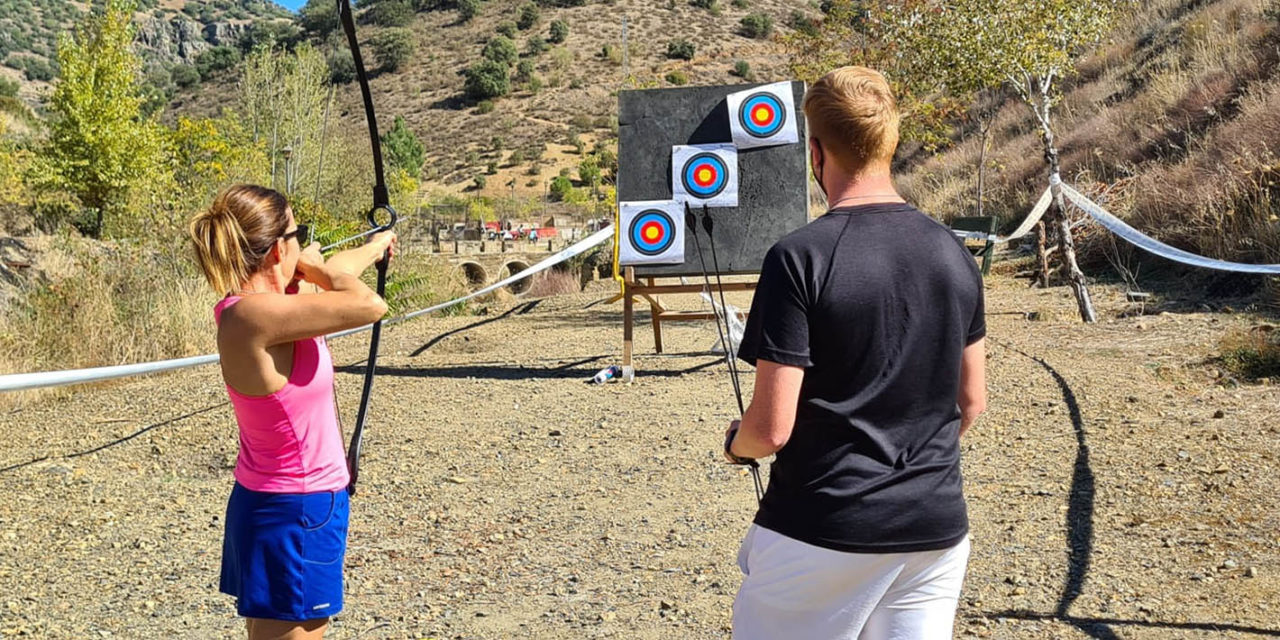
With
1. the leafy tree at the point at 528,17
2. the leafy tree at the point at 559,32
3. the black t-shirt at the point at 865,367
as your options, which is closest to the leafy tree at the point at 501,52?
the leafy tree at the point at 559,32

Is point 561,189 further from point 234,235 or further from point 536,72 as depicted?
point 234,235

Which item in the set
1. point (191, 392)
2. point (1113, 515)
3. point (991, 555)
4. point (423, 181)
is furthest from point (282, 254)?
point (423, 181)

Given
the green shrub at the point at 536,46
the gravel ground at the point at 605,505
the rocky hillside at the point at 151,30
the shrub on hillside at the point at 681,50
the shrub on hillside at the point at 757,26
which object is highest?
the rocky hillside at the point at 151,30

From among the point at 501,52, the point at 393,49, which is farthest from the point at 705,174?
the point at 393,49

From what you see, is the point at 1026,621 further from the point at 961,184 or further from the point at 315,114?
the point at 315,114

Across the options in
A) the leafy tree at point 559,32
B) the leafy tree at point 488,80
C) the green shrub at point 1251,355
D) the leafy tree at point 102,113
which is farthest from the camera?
the leafy tree at point 559,32

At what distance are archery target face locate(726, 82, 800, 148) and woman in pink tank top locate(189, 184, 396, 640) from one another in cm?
584

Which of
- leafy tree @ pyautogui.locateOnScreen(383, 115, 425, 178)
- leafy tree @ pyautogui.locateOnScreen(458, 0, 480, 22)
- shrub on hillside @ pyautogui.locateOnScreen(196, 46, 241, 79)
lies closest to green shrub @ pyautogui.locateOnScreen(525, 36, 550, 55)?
leafy tree @ pyautogui.locateOnScreen(458, 0, 480, 22)

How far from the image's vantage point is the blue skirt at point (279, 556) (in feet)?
7.43

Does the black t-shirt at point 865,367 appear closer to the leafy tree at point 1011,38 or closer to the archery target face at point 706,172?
the archery target face at point 706,172

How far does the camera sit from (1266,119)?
38.1ft

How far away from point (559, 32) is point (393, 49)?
376 inches

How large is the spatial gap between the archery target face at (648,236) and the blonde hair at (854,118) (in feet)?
19.9

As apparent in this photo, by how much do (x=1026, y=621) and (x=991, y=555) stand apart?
62 cm
